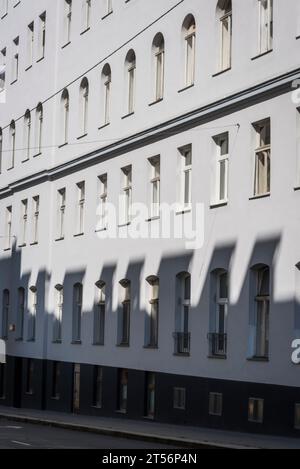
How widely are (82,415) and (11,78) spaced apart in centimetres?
1782

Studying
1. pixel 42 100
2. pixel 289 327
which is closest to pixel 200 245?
pixel 289 327

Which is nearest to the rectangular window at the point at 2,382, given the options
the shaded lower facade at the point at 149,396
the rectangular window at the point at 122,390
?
the shaded lower facade at the point at 149,396

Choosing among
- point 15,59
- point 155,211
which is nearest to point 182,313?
point 155,211

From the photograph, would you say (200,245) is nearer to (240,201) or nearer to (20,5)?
(240,201)

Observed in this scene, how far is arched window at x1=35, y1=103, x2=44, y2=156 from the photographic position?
4812 centimetres

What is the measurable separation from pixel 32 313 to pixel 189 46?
655 inches

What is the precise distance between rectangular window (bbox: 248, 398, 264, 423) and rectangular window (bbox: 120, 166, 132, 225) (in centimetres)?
1015

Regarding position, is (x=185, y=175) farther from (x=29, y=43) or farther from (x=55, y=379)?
(x=29, y=43)

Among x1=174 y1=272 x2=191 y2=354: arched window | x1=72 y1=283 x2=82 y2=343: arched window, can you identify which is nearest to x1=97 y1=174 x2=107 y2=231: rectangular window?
x1=72 y1=283 x2=82 y2=343: arched window

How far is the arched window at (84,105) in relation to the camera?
43.2 meters

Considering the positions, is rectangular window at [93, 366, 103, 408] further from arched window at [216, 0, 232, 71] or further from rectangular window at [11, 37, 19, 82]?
rectangular window at [11, 37, 19, 82]

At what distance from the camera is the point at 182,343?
111 feet

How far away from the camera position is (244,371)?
29797mm

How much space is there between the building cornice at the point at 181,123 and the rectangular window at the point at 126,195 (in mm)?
627
